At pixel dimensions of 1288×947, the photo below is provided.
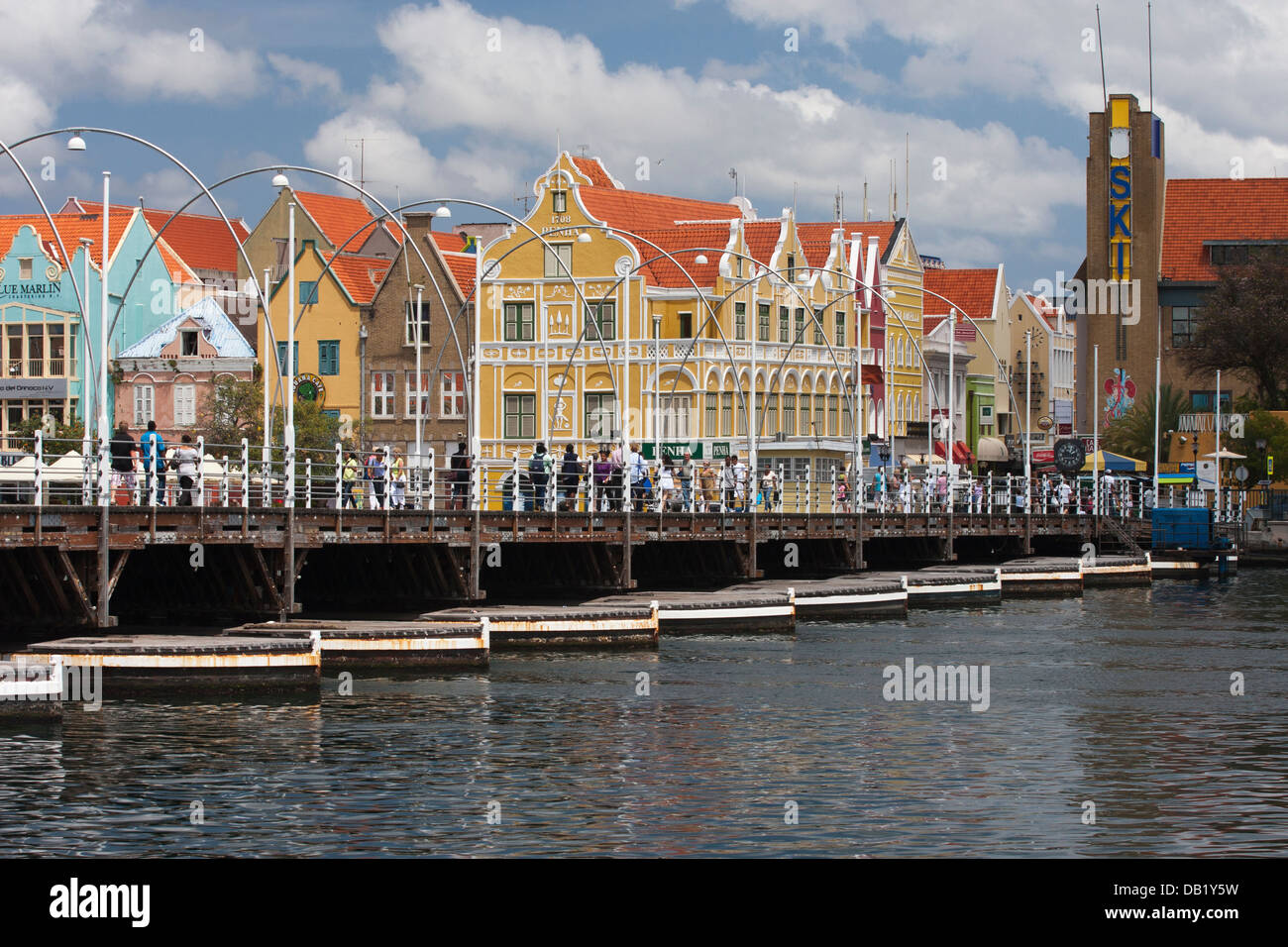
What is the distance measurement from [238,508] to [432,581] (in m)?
8.85

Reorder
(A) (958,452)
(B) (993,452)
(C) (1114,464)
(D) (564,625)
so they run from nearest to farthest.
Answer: (D) (564,625), (C) (1114,464), (B) (993,452), (A) (958,452)

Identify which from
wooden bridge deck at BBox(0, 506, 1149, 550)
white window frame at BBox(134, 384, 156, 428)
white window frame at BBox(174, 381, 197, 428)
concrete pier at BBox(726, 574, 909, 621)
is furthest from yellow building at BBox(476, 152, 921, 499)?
concrete pier at BBox(726, 574, 909, 621)

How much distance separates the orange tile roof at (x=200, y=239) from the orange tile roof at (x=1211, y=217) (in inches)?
2132

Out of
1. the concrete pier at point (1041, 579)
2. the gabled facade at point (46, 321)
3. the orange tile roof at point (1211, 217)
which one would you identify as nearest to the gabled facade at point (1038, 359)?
the orange tile roof at point (1211, 217)

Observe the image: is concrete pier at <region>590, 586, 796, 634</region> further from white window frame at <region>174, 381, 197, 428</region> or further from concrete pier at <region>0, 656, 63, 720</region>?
white window frame at <region>174, 381, 197, 428</region>

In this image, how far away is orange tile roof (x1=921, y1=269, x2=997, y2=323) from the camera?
136 m

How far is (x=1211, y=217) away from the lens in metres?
122

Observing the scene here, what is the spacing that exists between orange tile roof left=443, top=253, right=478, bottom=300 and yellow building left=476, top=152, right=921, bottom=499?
3358 mm

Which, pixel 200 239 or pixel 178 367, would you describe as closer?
pixel 178 367

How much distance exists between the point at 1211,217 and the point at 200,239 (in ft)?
197

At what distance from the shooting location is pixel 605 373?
9112 cm

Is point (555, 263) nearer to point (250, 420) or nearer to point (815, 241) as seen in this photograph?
point (250, 420)

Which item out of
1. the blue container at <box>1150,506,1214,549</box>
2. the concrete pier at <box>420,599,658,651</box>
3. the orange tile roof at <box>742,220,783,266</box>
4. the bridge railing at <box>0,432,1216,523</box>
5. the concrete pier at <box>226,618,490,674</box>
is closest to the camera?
the bridge railing at <box>0,432,1216,523</box>

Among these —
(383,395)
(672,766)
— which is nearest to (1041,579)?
(383,395)
